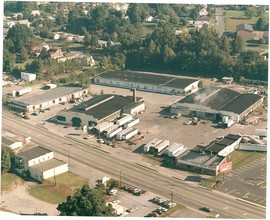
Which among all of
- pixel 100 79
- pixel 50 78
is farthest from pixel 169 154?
pixel 50 78

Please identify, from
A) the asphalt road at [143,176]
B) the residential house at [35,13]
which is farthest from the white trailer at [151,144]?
the residential house at [35,13]

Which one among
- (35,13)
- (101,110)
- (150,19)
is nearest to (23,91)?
(101,110)

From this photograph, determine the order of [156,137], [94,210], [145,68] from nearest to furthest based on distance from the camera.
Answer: [94,210], [156,137], [145,68]

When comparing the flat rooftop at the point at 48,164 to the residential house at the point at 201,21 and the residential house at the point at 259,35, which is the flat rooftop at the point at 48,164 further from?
the residential house at the point at 201,21

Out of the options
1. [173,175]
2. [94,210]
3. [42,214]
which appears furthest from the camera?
[173,175]

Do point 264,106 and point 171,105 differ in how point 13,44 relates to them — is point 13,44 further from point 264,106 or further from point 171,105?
point 264,106

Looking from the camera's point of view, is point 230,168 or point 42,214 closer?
point 42,214

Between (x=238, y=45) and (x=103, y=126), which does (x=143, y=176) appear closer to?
(x=103, y=126)
